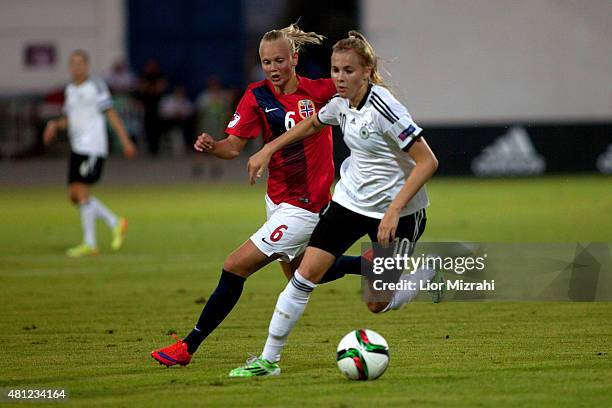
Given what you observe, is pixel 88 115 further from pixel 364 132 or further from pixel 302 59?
pixel 302 59

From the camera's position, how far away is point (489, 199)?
19.7 m

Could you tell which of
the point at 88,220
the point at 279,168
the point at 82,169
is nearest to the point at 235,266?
the point at 279,168

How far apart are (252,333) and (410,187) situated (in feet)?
7.54

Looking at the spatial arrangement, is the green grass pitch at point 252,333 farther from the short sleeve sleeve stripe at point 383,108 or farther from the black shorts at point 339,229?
the short sleeve sleeve stripe at point 383,108

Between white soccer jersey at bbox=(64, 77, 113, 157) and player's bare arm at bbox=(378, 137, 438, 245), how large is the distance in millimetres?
8039

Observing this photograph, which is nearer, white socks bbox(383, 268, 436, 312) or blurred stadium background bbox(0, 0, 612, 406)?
blurred stadium background bbox(0, 0, 612, 406)

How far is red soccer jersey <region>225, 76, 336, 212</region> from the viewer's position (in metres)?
7.27

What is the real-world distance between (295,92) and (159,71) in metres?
22.6

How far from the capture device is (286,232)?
7.07 m

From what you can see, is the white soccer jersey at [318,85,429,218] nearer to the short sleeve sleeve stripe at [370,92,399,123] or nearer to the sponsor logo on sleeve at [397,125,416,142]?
the short sleeve sleeve stripe at [370,92,399,123]

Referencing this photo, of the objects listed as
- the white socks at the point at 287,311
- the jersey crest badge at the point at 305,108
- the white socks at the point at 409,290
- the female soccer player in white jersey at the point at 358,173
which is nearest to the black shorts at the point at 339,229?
the female soccer player in white jersey at the point at 358,173

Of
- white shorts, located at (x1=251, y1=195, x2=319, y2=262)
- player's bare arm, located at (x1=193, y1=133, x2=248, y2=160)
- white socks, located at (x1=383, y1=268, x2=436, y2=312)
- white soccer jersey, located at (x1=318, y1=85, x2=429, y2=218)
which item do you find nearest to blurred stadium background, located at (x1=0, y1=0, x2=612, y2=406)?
white socks, located at (x1=383, y1=268, x2=436, y2=312)

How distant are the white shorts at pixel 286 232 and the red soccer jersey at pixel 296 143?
0.23 feet

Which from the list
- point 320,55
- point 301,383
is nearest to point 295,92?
point 301,383
